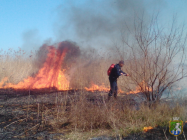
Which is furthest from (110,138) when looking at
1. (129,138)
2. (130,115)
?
(130,115)

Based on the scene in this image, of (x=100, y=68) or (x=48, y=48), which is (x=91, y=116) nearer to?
(x=100, y=68)

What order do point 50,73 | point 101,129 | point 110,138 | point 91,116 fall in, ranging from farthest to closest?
point 50,73
point 91,116
point 101,129
point 110,138

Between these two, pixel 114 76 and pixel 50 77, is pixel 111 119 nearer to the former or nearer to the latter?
pixel 114 76

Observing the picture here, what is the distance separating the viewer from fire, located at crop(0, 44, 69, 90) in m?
9.85

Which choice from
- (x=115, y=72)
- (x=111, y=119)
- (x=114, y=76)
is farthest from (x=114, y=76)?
(x=111, y=119)

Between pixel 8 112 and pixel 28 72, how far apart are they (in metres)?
6.59

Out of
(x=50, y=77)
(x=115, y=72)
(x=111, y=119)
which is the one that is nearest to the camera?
(x=111, y=119)

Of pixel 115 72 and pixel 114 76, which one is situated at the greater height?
pixel 115 72

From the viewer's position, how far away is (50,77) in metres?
9.94

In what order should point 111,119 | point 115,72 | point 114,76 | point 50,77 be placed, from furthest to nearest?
point 50,77 → point 114,76 → point 115,72 → point 111,119

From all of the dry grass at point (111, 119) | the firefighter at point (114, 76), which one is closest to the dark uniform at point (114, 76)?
the firefighter at point (114, 76)

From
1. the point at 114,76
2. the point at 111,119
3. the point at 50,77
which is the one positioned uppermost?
the point at 50,77

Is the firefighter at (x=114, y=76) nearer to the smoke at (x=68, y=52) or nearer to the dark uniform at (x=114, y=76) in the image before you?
the dark uniform at (x=114, y=76)

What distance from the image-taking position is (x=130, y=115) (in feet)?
13.5
